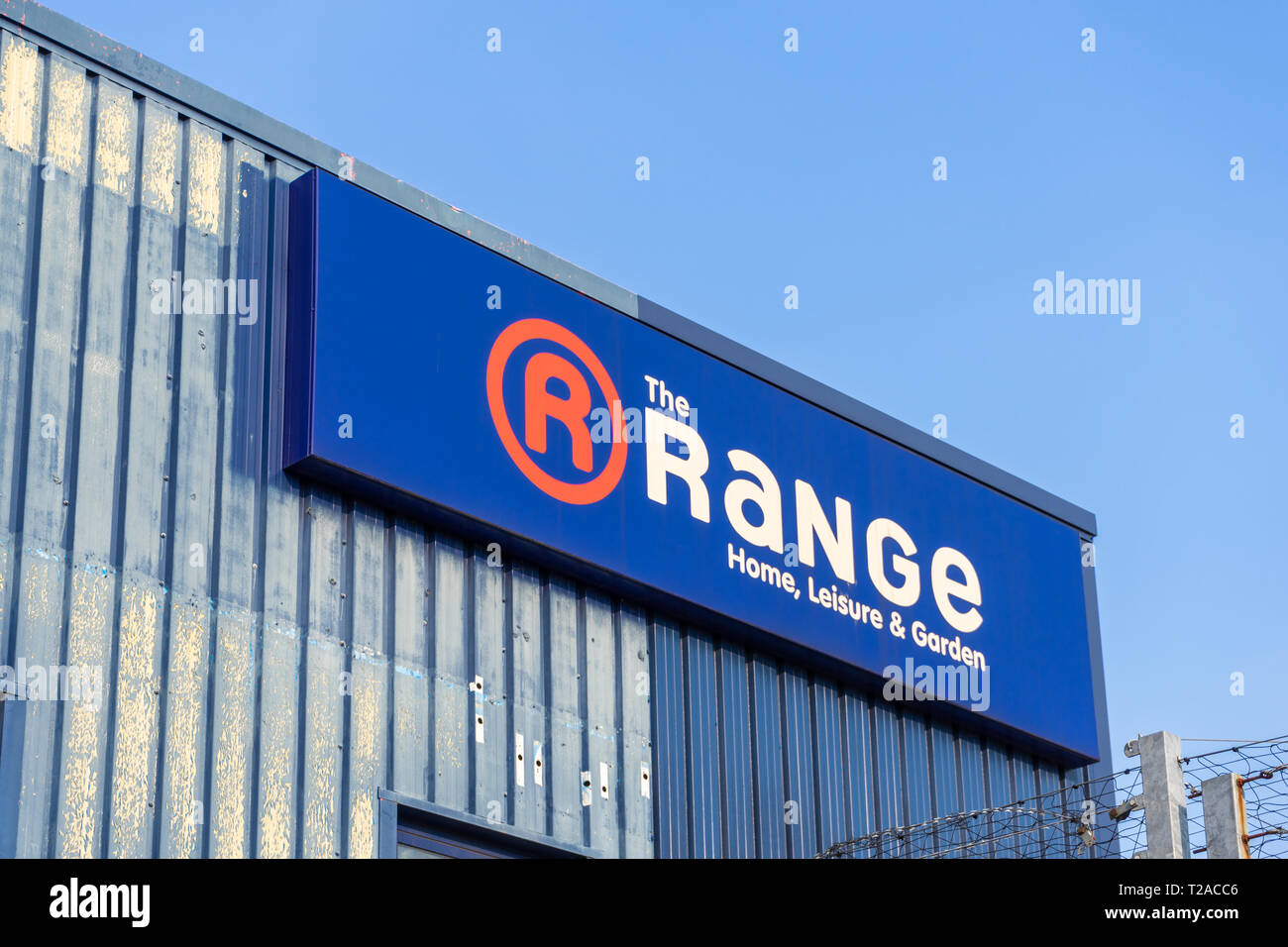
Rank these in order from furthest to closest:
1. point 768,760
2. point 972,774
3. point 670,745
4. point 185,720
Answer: point 972,774 < point 768,760 < point 670,745 < point 185,720

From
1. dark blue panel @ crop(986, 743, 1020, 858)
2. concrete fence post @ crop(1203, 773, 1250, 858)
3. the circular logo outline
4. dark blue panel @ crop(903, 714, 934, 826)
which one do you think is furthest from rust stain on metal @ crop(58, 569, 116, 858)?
dark blue panel @ crop(986, 743, 1020, 858)

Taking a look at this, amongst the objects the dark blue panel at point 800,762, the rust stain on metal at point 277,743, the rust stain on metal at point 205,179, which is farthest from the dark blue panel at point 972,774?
the rust stain on metal at point 205,179

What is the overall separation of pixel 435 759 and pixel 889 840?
20.1ft

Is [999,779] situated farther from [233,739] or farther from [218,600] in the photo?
[218,600]

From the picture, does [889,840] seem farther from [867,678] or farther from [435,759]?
[435,759]

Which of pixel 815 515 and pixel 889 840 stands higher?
pixel 815 515

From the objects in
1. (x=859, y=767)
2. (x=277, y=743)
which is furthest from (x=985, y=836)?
(x=277, y=743)

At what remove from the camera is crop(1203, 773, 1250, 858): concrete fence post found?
501 inches

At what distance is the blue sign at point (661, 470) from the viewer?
1750 centimetres

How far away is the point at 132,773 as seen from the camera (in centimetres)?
1478

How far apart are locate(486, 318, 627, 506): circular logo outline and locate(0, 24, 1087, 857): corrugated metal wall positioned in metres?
0.88

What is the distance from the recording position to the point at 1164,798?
1327cm

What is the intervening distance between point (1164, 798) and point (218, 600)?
770cm
